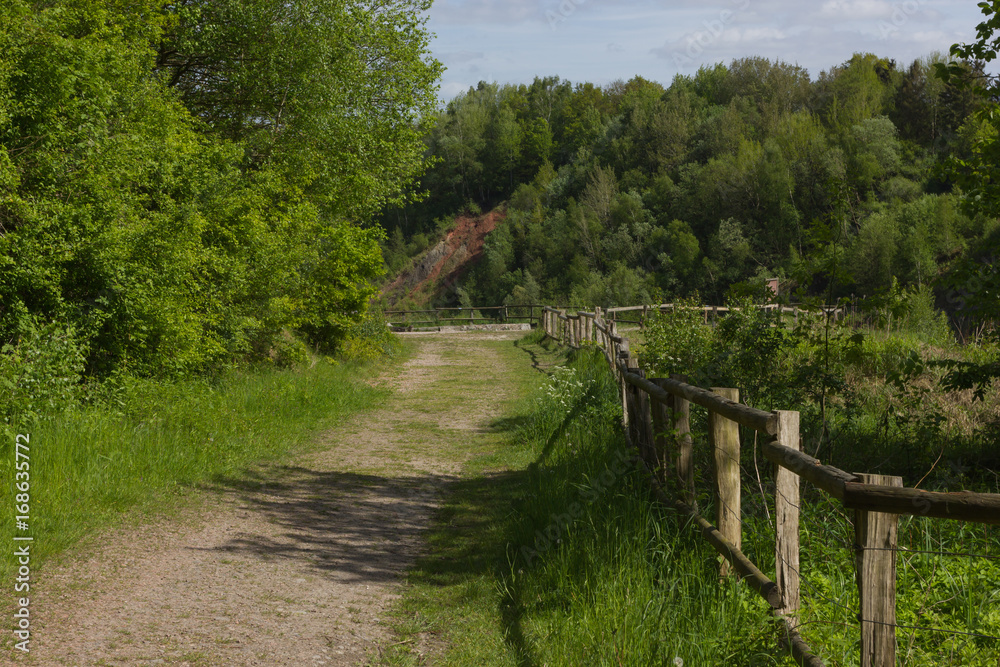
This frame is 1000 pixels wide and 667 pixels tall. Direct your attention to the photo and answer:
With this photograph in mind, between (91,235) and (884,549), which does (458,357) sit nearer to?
(91,235)

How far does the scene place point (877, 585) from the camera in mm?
2812

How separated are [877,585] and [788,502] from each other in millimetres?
874

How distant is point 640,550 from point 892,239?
4900 cm

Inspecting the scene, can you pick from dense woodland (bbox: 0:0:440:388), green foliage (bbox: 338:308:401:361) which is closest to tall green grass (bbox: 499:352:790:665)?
dense woodland (bbox: 0:0:440:388)

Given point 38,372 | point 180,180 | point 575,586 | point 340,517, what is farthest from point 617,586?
point 180,180

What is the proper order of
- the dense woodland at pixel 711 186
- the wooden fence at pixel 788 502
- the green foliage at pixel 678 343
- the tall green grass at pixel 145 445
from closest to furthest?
the wooden fence at pixel 788 502 < the tall green grass at pixel 145 445 < the green foliage at pixel 678 343 < the dense woodland at pixel 711 186

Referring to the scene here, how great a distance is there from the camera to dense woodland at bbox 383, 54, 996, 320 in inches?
2021

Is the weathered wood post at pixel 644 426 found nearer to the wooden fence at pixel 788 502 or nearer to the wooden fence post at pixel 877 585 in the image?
the wooden fence at pixel 788 502

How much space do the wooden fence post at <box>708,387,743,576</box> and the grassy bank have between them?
25 centimetres

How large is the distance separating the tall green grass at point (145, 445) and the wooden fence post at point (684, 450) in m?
4.33

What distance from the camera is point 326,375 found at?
1455cm

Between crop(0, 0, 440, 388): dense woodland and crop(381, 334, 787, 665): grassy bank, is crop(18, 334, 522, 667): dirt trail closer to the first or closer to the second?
crop(381, 334, 787, 665): grassy bank

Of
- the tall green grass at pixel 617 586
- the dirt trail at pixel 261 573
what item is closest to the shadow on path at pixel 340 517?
the dirt trail at pixel 261 573

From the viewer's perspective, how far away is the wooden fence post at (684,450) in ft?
17.2
